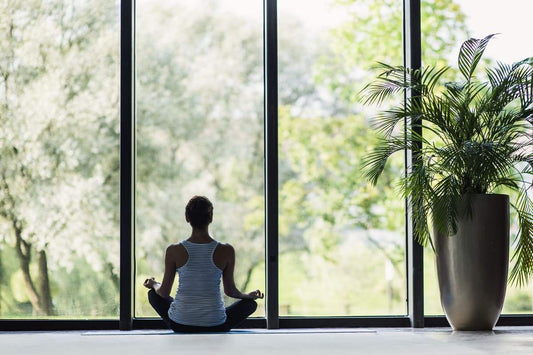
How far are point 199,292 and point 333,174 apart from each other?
5.20 ft

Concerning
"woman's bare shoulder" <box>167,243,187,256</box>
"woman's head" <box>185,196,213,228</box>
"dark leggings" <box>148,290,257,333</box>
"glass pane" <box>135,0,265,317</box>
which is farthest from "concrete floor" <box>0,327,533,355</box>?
"glass pane" <box>135,0,265,317</box>

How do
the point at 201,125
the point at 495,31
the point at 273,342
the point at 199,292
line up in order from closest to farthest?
the point at 273,342, the point at 199,292, the point at 201,125, the point at 495,31

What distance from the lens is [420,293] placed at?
5.79 metres

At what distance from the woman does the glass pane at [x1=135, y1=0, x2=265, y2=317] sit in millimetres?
840

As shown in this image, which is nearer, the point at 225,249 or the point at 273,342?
the point at 273,342

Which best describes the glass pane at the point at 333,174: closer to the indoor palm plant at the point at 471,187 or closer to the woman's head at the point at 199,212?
the indoor palm plant at the point at 471,187

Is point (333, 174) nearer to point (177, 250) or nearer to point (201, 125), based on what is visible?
point (201, 125)

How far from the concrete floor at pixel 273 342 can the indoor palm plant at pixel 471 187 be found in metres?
0.33

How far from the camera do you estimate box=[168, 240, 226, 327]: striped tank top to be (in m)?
4.80

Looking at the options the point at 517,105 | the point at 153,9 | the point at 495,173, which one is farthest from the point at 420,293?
the point at 153,9

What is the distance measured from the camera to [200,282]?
15.8 ft

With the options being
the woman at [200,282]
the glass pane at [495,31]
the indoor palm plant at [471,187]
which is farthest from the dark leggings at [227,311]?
the glass pane at [495,31]

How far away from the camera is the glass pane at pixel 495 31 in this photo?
19.5 ft

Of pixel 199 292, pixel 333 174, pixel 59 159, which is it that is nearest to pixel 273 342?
pixel 199 292
